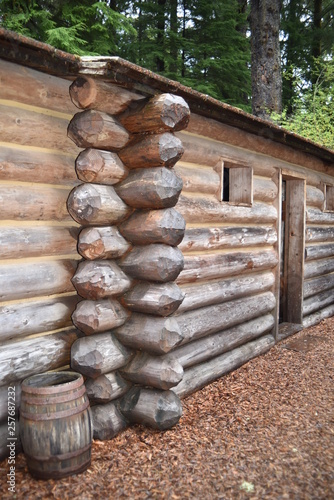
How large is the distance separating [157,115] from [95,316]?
1872 mm

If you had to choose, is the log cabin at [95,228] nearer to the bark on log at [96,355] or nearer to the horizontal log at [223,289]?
the bark on log at [96,355]

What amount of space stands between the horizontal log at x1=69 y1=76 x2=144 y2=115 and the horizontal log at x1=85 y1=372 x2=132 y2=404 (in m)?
2.42

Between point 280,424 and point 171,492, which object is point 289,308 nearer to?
point 280,424

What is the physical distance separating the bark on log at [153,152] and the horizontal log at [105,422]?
2.26 meters

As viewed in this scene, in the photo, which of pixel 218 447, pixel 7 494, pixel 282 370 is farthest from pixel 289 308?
pixel 7 494

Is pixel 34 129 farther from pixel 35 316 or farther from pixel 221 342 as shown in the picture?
pixel 221 342

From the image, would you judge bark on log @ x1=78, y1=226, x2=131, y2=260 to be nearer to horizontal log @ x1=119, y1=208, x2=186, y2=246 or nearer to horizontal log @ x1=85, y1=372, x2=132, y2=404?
horizontal log @ x1=119, y1=208, x2=186, y2=246

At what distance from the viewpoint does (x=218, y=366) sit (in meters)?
5.77

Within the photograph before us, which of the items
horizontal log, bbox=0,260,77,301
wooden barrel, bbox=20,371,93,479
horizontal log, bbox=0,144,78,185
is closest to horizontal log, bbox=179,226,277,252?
horizontal log, bbox=0,260,77,301

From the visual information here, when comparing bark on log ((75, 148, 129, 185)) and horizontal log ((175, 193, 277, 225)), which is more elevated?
bark on log ((75, 148, 129, 185))

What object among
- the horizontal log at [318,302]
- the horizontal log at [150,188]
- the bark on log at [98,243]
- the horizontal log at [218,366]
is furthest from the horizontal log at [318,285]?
the bark on log at [98,243]

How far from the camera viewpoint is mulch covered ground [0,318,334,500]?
338cm

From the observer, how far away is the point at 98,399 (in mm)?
4031

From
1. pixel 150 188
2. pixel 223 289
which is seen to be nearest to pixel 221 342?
pixel 223 289
